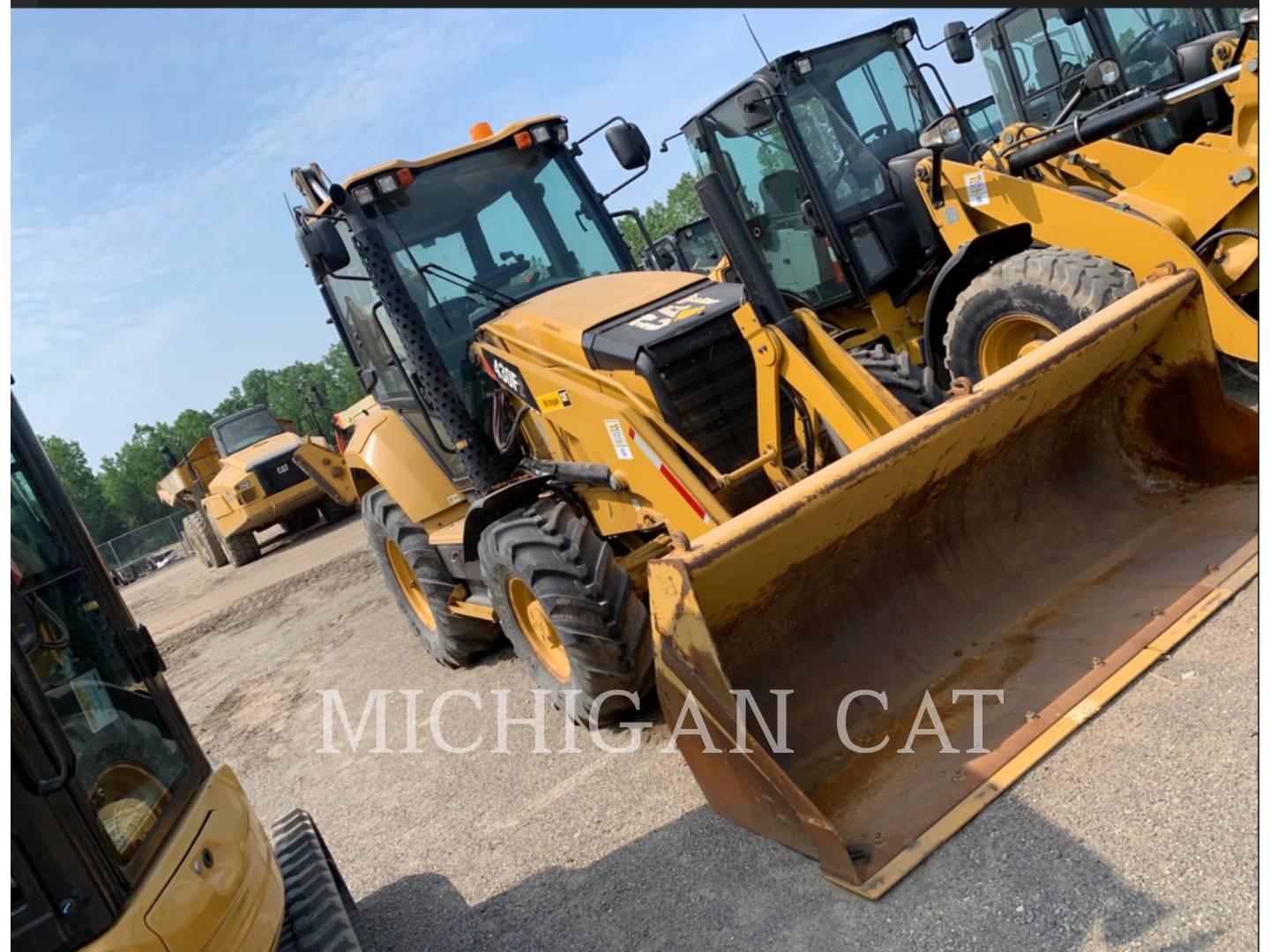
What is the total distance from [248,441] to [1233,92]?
54.2 ft

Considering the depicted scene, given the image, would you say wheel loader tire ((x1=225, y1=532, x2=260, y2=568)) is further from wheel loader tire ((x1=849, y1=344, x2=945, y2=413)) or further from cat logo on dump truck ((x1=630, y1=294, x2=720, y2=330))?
wheel loader tire ((x1=849, y1=344, x2=945, y2=413))

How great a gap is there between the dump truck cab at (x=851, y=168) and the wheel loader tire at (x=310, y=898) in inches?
208

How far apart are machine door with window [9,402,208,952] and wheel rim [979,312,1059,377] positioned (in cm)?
491

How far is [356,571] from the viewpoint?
11.5 meters

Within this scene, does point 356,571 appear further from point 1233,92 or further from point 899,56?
point 1233,92

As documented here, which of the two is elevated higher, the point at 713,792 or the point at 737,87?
the point at 737,87

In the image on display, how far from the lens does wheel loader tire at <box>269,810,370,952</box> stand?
2736 mm

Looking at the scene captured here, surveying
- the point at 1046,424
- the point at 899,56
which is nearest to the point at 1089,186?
the point at 899,56

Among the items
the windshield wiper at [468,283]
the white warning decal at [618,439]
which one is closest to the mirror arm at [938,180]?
the windshield wiper at [468,283]

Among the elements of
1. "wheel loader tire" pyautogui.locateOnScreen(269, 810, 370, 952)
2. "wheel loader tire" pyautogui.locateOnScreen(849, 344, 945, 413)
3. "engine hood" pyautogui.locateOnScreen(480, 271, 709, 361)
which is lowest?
"wheel loader tire" pyautogui.locateOnScreen(269, 810, 370, 952)

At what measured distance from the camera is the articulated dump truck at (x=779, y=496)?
3262mm

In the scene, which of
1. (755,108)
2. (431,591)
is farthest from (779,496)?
(755,108)

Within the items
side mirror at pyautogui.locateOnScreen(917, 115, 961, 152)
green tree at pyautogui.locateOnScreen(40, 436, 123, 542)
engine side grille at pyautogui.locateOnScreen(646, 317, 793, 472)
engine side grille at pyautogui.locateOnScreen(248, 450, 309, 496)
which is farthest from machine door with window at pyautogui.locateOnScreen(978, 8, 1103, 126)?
green tree at pyautogui.locateOnScreen(40, 436, 123, 542)

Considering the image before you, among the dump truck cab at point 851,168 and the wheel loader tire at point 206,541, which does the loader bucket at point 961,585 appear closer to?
the dump truck cab at point 851,168
